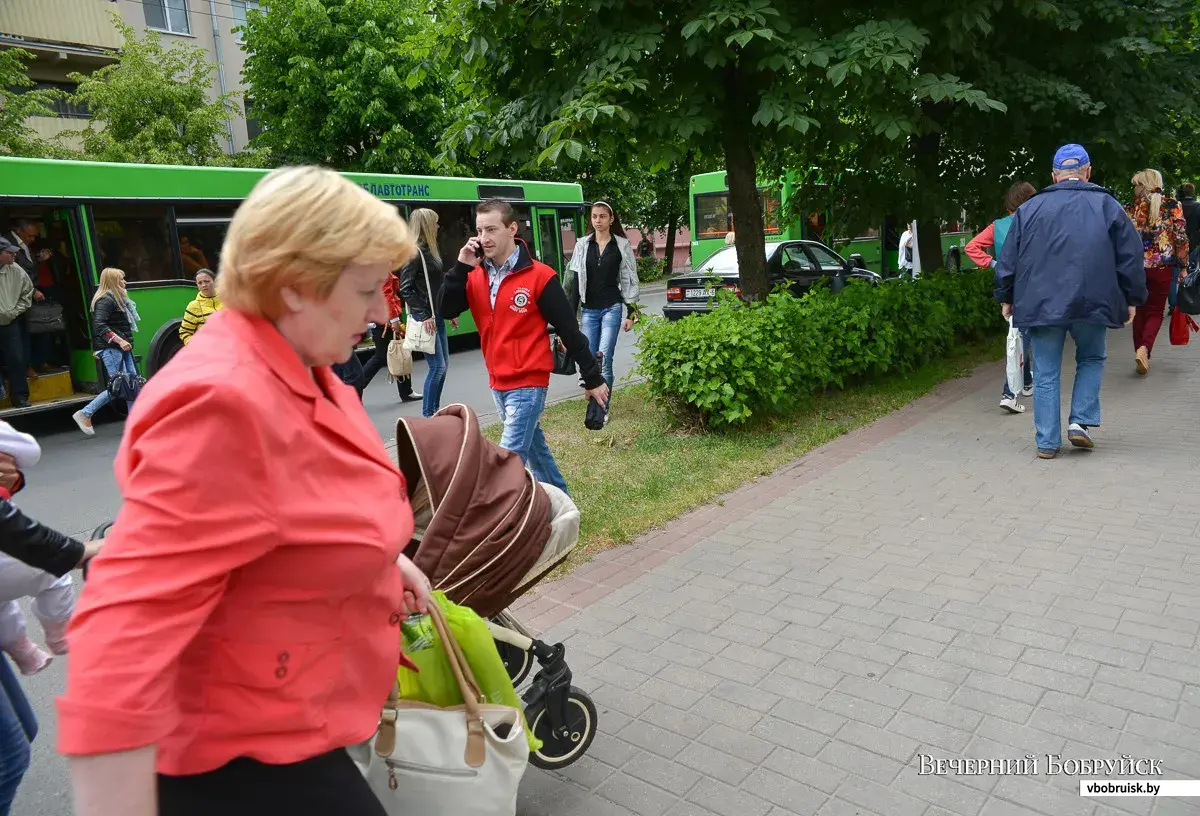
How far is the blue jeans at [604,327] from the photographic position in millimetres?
8922

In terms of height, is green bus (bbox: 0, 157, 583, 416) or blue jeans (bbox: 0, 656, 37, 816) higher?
green bus (bbox: 0, 157, 583, 416)

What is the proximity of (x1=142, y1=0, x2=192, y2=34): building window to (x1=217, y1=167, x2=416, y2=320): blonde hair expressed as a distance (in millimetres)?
32426

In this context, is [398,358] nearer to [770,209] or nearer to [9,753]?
[9,753]

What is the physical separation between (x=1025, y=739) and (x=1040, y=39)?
32.0ft

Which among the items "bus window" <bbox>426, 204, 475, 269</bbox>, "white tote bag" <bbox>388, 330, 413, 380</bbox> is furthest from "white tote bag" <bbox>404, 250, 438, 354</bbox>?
"bus window" <bbox>426, 204, 475, 269</bbox>

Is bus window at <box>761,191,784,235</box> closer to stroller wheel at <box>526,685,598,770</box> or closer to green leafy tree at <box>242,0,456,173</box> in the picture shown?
green leafy tree at <box>242,0,456,173</box>

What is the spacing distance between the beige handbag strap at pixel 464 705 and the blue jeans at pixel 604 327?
6783 millimetres

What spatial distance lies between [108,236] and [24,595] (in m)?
9.64

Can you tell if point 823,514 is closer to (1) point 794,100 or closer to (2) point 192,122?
(1) point 794,100

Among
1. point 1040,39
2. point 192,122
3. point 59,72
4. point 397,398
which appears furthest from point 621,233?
point 59,72

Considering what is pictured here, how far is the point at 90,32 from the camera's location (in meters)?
26.7

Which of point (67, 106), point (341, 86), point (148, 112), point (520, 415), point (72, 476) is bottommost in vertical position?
point (72, 476)

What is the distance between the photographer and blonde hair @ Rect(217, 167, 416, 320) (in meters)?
1.45

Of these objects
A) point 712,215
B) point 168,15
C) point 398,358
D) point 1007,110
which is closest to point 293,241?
point 398,358
